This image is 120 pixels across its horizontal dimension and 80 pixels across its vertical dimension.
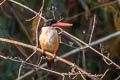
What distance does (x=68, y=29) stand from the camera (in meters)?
7.05

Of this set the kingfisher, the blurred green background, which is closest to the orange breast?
the kingfisher

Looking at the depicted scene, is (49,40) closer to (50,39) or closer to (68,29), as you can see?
(50,39)

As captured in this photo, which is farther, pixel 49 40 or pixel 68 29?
pixel 68 29

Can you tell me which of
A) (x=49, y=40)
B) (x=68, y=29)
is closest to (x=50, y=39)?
(x=49, y=40)

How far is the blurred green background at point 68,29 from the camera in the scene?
5.59m

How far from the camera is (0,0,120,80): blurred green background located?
5586 mm

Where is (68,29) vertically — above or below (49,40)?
below

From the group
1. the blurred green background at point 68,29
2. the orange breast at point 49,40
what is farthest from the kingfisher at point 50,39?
the blurred green background at point 68,29

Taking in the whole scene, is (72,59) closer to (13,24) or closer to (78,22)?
(78,22)

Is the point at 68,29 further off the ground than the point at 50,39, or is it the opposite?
the point at 50,39

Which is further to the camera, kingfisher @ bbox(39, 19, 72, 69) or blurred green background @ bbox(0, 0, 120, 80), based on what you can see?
blurred green background @ bbox(0, 0, 120, 80)

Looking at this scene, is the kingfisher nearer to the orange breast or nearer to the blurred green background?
the orange breast

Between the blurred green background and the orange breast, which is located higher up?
the orange breast

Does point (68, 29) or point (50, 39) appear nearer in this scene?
point (50, 39)
